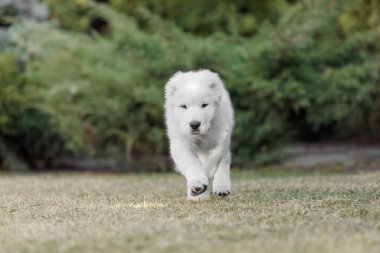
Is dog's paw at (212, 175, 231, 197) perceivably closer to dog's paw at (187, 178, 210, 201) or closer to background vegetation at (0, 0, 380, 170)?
dog's paw at (187, 178, 210, 201)

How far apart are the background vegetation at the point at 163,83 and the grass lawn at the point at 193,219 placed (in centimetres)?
342

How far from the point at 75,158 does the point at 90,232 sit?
9875 mm

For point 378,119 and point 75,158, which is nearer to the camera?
point 378,119

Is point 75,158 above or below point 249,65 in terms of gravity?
below

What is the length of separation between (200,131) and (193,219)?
1258 millimetres

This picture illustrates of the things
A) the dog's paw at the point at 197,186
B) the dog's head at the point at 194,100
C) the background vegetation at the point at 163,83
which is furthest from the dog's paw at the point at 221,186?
the background vegetation at the point at 163,83

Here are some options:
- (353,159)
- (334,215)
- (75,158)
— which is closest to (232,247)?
(334,215)

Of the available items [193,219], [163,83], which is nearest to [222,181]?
[193,219]

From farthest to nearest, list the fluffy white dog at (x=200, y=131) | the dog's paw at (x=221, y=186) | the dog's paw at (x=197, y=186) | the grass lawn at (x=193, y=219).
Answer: the dog's paw at (x=221, y=186) < the fluffy white dog at (x=200, y=131) < the dog's paw at (x=197, y=186) < the grass lawn at (x=193, y=219)

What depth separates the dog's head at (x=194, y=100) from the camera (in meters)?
6.49

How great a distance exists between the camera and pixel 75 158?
14.6m

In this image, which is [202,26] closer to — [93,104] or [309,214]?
[93,104]

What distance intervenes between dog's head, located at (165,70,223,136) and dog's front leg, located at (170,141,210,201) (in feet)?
0.63

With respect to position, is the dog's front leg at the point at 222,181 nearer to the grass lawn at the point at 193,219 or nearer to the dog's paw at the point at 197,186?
the grass lawn at the point at 193,219
